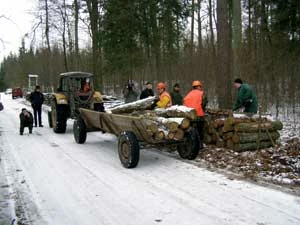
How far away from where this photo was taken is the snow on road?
558cm

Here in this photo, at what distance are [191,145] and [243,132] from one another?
4.38 ft

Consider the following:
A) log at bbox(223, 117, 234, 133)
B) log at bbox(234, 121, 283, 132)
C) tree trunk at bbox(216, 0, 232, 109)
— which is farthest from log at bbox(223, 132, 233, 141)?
tree trunk at bbox(216, 0, 232, 109)

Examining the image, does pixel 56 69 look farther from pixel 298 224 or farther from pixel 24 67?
pixel 298 224

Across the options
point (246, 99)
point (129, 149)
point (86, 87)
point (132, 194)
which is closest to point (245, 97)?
point (246, 99)

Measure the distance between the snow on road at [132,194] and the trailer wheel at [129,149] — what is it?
17 centimetres

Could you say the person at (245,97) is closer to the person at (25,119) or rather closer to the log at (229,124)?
the log at (229,124)

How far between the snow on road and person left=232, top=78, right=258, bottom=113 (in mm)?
2697

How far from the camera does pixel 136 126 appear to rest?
8.89 meters

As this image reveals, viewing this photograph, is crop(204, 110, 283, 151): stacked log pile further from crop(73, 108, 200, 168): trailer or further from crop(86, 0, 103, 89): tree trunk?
crop(86, 0, 103, 89): tree trunk

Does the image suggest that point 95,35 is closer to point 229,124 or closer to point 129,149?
point 229,124

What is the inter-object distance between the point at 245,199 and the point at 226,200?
294 mm

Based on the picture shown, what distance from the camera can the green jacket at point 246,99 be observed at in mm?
10655

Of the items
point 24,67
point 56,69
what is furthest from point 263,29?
point 24,67

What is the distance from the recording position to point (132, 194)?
22.1 feet
